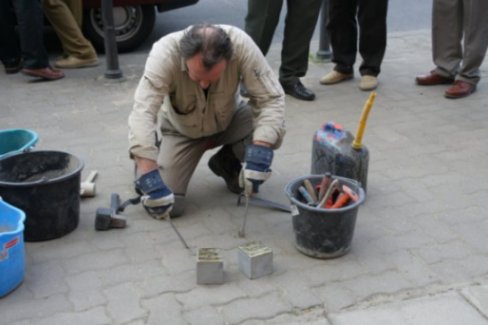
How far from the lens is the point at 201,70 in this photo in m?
3.14

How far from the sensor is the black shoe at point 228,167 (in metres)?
4.00

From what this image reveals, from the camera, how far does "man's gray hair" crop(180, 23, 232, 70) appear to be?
10.1 ft

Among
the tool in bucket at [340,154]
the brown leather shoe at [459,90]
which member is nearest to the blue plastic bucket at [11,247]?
the tool in bucket at [340,154]

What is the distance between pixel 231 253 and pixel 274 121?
2.23 ft

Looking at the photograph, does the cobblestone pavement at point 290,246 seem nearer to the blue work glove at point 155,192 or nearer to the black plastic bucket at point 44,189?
the black plastic bucket at point 44,189

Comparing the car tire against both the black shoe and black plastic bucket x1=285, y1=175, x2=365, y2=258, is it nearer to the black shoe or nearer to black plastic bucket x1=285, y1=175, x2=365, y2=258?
the black shoe

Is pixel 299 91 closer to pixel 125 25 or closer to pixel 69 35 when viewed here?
pixel 125 25

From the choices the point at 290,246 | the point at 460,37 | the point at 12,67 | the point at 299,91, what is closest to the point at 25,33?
the point at 12,67

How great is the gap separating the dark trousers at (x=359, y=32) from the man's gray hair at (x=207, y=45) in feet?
8.70

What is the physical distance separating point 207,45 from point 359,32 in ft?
9.33

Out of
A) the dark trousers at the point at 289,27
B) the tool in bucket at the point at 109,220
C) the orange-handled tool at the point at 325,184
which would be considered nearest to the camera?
the orange-handled tool at the point at 325,184

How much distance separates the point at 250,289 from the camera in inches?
121

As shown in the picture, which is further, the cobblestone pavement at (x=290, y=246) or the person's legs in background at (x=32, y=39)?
the person's legs in background at (x=32, y=39)

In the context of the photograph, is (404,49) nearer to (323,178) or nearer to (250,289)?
(323,178)
